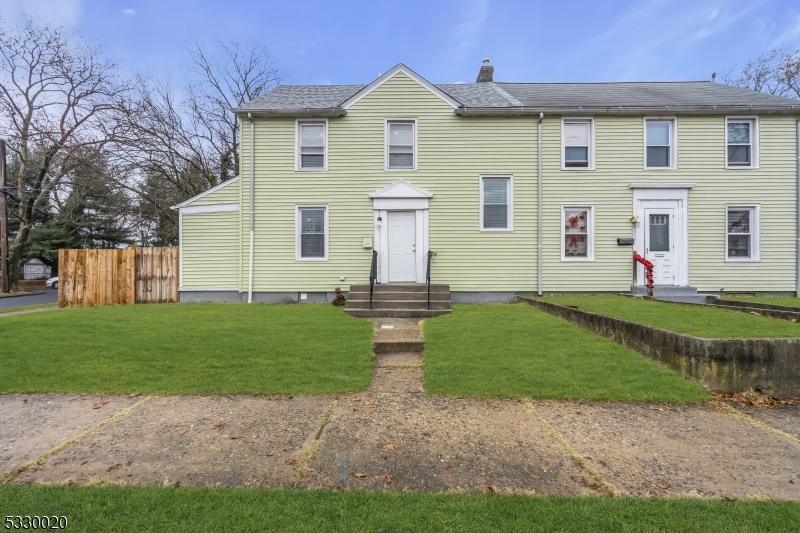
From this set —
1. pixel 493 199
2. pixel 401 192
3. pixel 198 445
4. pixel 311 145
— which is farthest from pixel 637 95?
pixel 198 445

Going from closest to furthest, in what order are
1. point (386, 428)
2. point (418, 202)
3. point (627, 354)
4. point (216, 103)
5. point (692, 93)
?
point (386, 428), point (627, 354), point (418, 202), point (692, 93), point (216, 103)

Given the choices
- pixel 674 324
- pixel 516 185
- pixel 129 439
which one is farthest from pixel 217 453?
pixel 516 185

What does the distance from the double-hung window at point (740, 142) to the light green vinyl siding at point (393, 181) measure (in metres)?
5.61

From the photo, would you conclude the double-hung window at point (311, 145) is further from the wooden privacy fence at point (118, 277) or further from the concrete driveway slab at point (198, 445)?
the concrete driveway slab at point (198, 445)

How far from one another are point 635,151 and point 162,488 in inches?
503

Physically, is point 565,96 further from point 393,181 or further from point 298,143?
point 298,143

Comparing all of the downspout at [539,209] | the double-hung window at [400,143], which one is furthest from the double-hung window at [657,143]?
the double-hung window at [400,143]

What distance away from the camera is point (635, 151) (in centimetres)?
1078

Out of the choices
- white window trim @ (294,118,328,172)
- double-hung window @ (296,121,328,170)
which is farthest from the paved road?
double-hung window @ (296,121,328,170)

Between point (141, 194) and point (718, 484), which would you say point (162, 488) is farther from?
point (141, 194)

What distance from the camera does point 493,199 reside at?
10.9m

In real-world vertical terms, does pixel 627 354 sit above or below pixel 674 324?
below

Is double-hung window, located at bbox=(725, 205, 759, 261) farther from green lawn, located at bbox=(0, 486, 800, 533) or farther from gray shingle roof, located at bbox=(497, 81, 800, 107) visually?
green lawn, located at bbox=(0, 486, 800, 533)

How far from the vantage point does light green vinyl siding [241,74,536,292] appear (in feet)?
35.6
